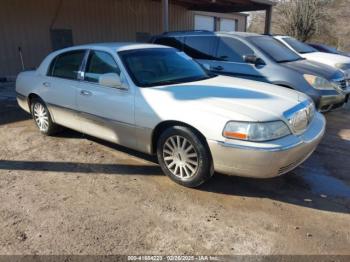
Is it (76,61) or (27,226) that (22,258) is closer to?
(27,226)

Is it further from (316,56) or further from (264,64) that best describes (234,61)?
(316,56)

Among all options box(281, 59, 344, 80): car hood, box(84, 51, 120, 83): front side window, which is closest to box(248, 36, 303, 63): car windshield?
box(281, 59, 344, 80): car hood

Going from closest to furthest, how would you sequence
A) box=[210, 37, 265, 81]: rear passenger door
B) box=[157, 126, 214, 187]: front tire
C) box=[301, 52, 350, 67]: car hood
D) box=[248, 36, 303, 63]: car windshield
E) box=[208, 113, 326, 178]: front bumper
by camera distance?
box=[208, 113, 326, 178]: front bumper, box=[157, 126, 214, 187]: front tire, box=[210, 37, 265, 81]: rear passenger door, box=[248, 36, 303, 63]: car windshield, box=[301, 52, 350, 67]: car hood

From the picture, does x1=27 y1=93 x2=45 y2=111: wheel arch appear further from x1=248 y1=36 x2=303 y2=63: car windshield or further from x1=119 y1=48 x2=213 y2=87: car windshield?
x1=248 y1=36 x2=303 y2=63: car windshield

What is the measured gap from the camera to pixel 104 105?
447 cm

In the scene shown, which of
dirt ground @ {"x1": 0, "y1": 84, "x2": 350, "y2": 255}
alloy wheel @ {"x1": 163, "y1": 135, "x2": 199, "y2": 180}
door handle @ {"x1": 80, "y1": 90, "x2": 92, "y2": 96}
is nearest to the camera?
dirt ground @ {"x1": 0, "y1": 84, "x2": 350, "y2": 255}

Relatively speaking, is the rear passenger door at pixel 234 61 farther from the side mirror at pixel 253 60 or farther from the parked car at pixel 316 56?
the parked car at pixel 316 56

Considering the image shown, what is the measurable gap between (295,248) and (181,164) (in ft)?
4.96

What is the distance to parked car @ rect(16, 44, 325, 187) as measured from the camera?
135 inches

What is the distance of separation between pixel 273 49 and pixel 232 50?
0.91m

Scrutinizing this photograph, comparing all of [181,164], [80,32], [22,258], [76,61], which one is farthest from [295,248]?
[80,32]

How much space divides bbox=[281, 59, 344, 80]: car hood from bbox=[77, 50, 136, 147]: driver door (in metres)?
3.74

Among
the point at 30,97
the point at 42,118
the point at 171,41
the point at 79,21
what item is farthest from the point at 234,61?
the point at 79,21

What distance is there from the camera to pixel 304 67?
6848mm
